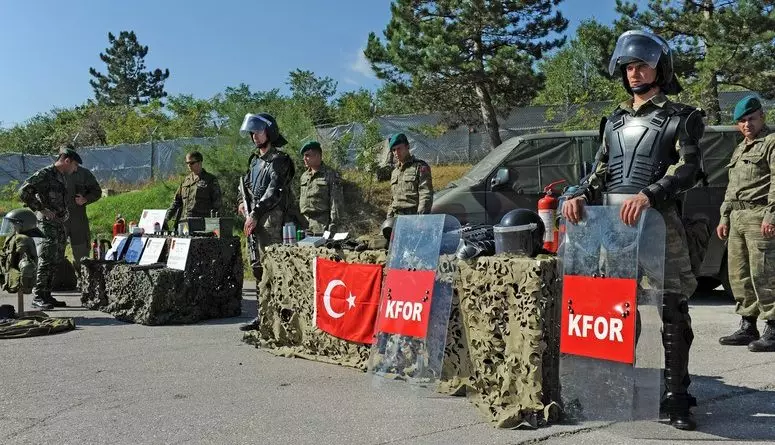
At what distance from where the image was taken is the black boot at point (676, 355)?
390 centimetres

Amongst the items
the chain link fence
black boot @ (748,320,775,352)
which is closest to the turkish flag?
black boot @ (748,320,775,352)

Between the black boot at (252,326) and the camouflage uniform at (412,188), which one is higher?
the camouflage uniform at (412,188)

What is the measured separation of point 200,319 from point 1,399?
10.8 ft

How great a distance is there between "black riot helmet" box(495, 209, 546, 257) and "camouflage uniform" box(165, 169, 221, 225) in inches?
249

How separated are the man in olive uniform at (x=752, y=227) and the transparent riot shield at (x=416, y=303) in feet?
9.99

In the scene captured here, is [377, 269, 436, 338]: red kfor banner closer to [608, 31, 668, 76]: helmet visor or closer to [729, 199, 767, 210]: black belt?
[608, 31, 668, 76]: helmet visor

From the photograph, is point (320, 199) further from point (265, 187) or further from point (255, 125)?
point (255, 125)

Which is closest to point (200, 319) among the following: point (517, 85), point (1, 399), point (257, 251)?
point (257, 251)

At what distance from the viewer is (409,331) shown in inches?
185

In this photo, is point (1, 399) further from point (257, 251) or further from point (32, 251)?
point (32, 251)

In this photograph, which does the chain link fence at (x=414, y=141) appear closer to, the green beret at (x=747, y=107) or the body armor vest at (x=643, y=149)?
the green beret at (x=747, y=107)

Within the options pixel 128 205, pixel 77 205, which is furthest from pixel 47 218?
pixel 128 205

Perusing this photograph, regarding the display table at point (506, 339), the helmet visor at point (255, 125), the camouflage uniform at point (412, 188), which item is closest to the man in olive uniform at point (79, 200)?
the helmet visor at point (255, 125)

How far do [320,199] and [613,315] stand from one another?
489cm
